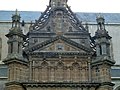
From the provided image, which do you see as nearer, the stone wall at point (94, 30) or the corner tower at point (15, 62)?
the corner tower at point (15, 62)

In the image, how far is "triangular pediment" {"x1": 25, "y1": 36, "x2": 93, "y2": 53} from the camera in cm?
3097

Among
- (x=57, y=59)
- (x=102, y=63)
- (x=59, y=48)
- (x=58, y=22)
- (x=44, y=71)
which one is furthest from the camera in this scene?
(x=58, y=22)

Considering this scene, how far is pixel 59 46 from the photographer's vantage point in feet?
102

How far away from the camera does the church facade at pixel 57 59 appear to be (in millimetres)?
29750

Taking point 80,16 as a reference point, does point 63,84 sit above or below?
below

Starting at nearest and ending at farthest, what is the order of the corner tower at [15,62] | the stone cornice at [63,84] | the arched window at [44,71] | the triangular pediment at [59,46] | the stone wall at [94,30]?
the corner tower at [15,62] → the stone cornice at [63,84] → the arched window at [44,71] → the triangular pediment at [59,46] → the stone wall at [94,30]

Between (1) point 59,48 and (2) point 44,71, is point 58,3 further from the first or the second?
(2) point 44,71

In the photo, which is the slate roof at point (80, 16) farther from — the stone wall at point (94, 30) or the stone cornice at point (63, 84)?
the stone cornice at point (63, 84)

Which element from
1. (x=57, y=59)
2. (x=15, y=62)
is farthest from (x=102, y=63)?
(x=15, y=62)

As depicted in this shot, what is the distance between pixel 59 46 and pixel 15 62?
13.0 feet

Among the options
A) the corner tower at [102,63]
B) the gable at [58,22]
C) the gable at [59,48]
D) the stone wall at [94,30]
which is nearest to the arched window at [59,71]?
the gable at [59,48]

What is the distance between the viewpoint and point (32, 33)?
31719 mm

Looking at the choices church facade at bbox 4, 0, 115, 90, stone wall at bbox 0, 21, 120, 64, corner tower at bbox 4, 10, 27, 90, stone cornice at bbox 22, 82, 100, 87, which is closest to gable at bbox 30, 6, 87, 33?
church facade at bbox 4, 0, 115, 90

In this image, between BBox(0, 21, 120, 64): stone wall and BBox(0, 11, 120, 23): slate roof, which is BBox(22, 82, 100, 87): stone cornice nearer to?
BBox(0, 21, 120, 64): stone wall
